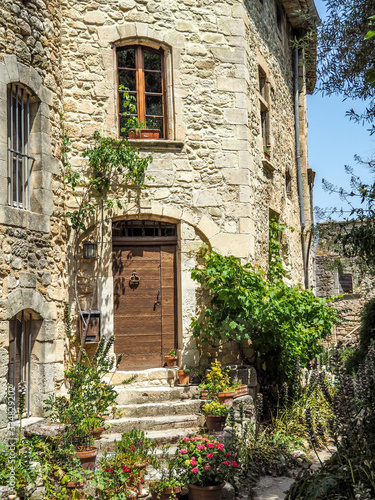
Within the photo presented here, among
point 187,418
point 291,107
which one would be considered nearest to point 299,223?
point 291,107

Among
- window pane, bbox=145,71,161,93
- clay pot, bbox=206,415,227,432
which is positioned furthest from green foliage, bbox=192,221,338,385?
window pane, bbox=145,71,161,93

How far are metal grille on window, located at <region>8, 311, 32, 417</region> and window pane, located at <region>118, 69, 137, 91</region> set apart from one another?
372cm

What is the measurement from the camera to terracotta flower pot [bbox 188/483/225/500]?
527cm

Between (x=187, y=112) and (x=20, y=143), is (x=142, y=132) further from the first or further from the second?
(x=20, y=143)

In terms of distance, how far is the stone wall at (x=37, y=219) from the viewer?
5914 millimetres

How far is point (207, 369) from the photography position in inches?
303

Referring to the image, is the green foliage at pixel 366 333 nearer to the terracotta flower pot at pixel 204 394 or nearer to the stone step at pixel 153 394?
the terracotta flower pot at pixel 204 394

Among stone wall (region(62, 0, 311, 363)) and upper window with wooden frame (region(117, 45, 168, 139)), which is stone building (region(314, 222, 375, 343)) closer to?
stone wall (region(62, 0, 311, 363))

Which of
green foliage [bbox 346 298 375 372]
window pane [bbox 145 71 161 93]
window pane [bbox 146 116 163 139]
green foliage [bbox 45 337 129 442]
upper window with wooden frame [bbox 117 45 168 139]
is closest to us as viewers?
green foliage [bbox 45 337 129 442]

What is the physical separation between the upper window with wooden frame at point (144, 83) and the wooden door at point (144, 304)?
5.86 ft

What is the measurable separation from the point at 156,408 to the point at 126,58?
5012 millimetres

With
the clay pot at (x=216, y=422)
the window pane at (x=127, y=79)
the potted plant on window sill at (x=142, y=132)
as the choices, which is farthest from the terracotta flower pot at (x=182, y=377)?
the window pane at (x=127, y=79)

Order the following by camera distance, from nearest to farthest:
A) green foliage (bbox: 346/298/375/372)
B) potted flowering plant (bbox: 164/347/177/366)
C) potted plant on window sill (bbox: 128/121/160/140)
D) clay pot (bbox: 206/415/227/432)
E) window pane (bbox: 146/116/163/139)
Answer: clay pot (bbox: 206/415/227/432) → potted flowering plant (bbox: 164/347/177/366) → potted plant on window sill (bbox: 128/121/160/140) → window pane (bbox: 146/116/163/139) → green foliage (bbox: 346/298/375/372)

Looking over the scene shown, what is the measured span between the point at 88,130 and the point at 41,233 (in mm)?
1916
